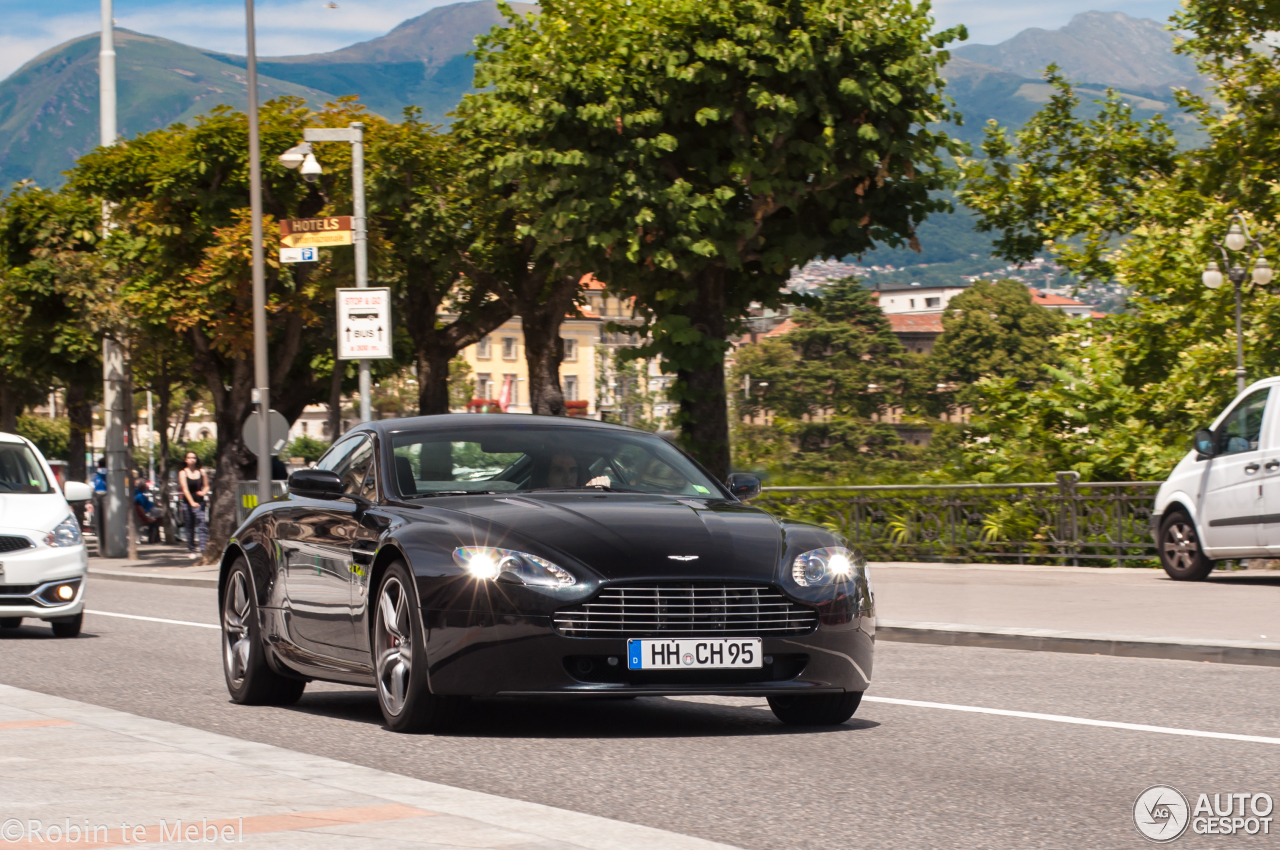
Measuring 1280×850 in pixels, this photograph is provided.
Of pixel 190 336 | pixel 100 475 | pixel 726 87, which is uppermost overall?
pixel 726 87

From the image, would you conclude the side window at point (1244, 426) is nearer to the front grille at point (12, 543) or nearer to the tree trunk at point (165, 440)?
the front grille at point (12, 543)

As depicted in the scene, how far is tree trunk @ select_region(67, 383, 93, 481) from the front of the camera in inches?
1869

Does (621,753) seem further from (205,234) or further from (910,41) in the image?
(205,234)

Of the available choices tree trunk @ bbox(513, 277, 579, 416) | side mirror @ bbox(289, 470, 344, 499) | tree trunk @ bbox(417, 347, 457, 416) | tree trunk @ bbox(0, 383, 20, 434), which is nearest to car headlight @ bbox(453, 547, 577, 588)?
side mirror @ bbox(289, 470, 344, 499)

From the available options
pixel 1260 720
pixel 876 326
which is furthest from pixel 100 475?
pixel 876 326

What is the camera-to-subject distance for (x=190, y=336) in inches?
1328

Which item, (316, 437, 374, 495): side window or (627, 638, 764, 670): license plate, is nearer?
(627, 638, 764, 670): license plate

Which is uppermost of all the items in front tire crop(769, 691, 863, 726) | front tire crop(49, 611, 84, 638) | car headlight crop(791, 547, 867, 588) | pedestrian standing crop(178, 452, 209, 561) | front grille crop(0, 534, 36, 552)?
car headlight crop(791, 547, 867, 588)

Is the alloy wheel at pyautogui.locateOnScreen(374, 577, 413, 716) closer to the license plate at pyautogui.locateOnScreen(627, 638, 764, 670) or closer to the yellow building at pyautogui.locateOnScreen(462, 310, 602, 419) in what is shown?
the license plate at pyautogui.locateOnScreen(627, 638, 764, 670)

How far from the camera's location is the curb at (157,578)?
26.5m

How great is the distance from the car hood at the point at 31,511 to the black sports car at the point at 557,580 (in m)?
6.75

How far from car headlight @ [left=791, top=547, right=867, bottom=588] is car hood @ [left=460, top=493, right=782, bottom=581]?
131 mm

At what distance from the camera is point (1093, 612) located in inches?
600

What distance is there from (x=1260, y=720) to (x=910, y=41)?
1797 cm
